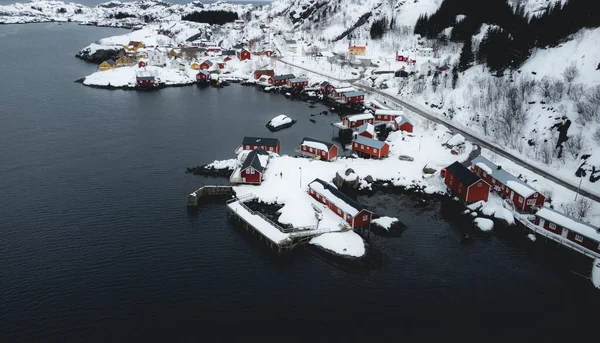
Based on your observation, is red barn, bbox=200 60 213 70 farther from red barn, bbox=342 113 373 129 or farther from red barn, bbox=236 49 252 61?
red barn, bbox=342 113 373 129

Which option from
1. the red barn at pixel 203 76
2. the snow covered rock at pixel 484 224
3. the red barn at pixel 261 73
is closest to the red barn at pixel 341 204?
the snow covered rock at pixel 484 224

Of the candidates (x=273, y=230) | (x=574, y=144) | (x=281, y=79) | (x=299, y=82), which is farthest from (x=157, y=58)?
(x=574, y=144)

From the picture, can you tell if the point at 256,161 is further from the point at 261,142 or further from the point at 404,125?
the point at 404,125

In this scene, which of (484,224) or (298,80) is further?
(298,80)

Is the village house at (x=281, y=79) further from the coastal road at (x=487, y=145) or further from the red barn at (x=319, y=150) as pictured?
the red barn at (x=319, y=150)

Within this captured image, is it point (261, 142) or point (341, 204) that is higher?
point (261, 142)

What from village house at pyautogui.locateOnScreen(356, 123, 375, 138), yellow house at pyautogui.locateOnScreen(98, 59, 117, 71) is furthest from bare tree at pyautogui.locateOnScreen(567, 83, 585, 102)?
yellow house at pyautogui.locateOnScreen(98, 59, 117, 71)
